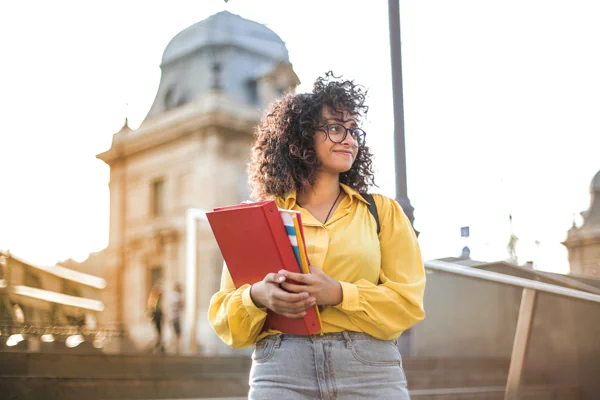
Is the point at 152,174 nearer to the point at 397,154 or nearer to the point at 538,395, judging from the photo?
the point at 397,154

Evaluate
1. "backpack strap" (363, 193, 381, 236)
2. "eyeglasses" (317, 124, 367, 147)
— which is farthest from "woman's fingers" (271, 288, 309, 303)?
"eyeglasses" (317, 124, 367, 147)

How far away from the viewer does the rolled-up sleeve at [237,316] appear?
79.7 inches

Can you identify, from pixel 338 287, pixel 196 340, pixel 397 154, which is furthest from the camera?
pixel 196 340

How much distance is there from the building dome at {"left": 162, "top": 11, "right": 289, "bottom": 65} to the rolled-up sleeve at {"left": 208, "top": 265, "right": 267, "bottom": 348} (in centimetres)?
1215

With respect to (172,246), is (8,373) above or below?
below

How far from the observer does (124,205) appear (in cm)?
1291

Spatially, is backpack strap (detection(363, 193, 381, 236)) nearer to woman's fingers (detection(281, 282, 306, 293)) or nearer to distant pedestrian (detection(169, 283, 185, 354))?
woman's fingers (detection(281, 282, 306, 293))

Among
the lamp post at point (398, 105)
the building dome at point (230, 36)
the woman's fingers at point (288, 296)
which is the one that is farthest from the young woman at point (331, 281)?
the building dome at point (230, 36)

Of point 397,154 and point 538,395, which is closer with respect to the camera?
point 538,395

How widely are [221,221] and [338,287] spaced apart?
36 cm

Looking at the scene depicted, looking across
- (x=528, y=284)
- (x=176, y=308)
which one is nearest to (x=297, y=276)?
(x=528, y=284)

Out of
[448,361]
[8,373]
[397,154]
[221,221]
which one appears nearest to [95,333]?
[8,373]

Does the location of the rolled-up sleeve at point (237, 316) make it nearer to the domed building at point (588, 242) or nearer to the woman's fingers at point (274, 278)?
the woman's fingers at point (274, 278)

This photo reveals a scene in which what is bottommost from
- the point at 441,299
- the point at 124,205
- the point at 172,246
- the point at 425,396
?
the point at 425,396
